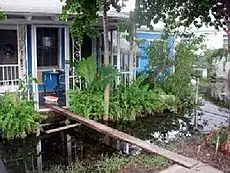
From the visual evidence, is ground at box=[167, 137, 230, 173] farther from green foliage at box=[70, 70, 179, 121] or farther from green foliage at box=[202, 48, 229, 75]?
green foliage at box=[202, 48, 229, 75]

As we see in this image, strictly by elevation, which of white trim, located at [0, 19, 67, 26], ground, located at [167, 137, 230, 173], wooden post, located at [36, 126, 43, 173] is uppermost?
white trim, located at [0, 19, 67, 26]

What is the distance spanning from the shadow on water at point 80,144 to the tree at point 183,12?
281 centimetres

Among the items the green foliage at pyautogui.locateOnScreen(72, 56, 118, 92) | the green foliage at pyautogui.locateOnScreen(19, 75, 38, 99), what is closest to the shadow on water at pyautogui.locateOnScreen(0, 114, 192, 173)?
the green foliage at pyautogui.locateOnScreen(72, 56, 118, 92)

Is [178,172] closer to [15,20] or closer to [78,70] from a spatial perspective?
[78,70]

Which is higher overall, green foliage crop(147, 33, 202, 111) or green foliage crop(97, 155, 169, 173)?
green foliage crop(147, 33, 202, 111)

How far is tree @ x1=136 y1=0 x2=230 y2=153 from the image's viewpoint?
27.6 feet

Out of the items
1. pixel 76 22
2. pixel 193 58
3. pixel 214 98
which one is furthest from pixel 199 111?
pixel 76 22

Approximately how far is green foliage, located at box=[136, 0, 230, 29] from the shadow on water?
2.82 m

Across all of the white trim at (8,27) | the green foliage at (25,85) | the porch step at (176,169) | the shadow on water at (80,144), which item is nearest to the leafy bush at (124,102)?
the shadow on water at (80,144)

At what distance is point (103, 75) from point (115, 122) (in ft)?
4.55

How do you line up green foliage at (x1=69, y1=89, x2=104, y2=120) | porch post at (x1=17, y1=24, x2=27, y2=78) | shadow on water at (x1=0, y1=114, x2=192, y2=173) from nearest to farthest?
shadow on water at (x1=0, y1=114, x2=192, y2=173) < green foliage at (x1=69, y1=89, x2=104, y2=120) < porch post at (x1=17, y1=24, x2=27, y2=78)

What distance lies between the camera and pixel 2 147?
308 inches

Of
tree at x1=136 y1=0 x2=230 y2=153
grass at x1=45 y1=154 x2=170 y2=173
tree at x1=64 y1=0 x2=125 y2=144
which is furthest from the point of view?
tree at x1=136 y1=0 x2=230 y2=153

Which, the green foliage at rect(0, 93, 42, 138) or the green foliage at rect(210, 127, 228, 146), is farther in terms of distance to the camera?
the green foliage at rect(0, 93, 42, 138)
